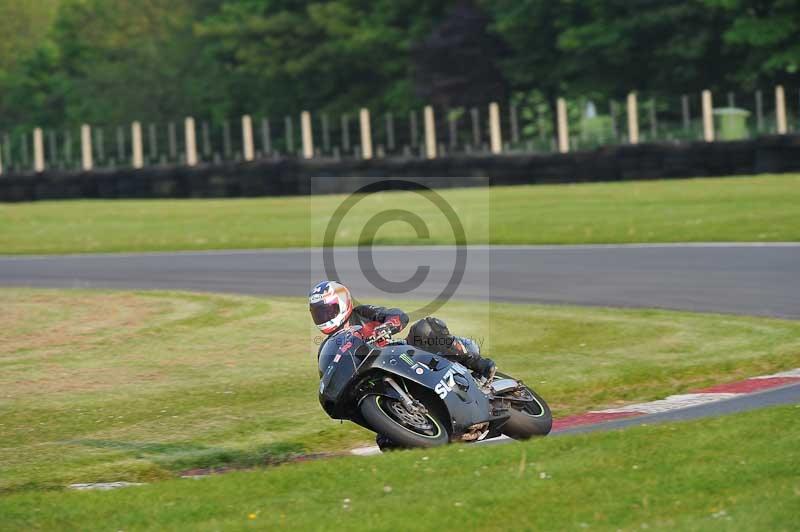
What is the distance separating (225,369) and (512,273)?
9.20m

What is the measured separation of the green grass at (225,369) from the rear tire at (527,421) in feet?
5.13

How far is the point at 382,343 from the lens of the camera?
995 cm

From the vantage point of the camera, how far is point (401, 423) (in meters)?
9.68

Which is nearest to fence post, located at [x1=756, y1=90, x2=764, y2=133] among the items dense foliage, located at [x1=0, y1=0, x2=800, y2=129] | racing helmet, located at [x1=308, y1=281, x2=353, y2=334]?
dense foliage, located at [x1=0, y1=0, x2=800, y2=129]

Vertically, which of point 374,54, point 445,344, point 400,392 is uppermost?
point 374,54

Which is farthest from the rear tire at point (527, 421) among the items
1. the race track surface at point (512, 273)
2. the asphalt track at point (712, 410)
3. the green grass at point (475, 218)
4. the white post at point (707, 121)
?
the white post at point (707, 121)

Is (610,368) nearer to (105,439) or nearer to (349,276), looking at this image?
(105,439)

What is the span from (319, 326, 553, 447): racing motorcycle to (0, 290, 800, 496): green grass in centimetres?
133

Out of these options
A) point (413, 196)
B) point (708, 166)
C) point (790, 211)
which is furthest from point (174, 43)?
point (790, 211)

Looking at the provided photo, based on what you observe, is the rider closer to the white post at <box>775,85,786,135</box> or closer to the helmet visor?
the helmet visor

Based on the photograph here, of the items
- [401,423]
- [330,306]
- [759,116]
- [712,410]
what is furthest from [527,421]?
[759,116]

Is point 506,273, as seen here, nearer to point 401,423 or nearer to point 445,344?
point 445,344

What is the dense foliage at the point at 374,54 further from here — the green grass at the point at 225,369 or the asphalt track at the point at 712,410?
the asphalt track at the point at 712,410

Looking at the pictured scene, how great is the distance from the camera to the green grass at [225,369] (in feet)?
36.5
